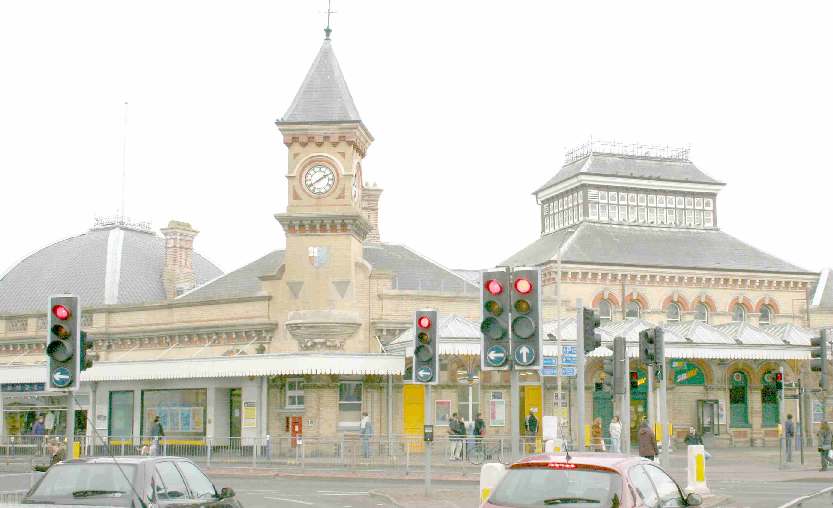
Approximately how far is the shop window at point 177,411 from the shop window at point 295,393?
12.0ft

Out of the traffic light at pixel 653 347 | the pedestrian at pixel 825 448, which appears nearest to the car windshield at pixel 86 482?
the traffic light at pixel 653 347

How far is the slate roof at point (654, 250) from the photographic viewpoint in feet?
172

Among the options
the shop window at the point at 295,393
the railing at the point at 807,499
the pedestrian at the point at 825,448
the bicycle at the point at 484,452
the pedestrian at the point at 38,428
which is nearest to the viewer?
the railing at the point at 807,499

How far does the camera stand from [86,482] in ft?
41.1

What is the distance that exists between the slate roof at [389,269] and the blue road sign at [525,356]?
32122 mm

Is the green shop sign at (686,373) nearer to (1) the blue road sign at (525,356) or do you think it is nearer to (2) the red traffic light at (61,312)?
(1) the blue road sign at (525,356)

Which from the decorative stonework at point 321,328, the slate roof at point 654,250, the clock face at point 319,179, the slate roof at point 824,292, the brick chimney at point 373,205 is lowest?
the decorative stonework at point 321,328

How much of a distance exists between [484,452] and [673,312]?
2245 centimetres

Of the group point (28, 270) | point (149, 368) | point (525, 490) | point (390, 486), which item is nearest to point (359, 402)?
point (149, 368)

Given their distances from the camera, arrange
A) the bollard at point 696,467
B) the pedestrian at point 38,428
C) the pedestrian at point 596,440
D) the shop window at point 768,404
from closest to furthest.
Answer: the bollard at point 696,467, the pedestrian at point 596,440, the pedestrian at point 38,428, the shop window at point 768,404

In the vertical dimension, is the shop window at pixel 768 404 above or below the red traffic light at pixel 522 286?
below

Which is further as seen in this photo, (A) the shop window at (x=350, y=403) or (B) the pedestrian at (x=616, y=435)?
(A) the shop window at (x=350, y=403)

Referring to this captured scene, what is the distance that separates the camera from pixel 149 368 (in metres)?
44.0

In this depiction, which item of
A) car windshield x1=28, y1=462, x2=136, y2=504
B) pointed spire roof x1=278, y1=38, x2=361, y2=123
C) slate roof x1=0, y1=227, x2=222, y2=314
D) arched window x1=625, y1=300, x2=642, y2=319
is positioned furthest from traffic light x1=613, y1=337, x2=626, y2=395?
slate roof x1=0, y1=227, x2=222, y2=314
